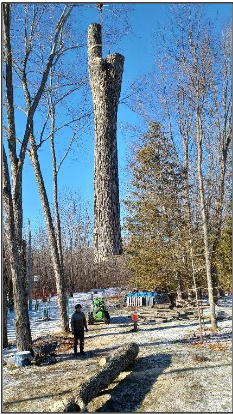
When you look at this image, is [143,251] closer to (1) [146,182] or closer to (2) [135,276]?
(2) [135,276]

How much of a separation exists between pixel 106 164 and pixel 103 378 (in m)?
3.10

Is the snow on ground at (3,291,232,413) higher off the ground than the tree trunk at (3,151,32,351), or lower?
lower

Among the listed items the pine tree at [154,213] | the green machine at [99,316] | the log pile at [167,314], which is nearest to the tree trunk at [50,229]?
the green machine at [99,316]

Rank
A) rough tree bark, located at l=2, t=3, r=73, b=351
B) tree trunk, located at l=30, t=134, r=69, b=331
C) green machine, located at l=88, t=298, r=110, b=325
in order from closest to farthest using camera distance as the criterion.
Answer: rough tree bark, located at l=2, t=3, r=73, b=351
tree trunk, located at l=30, t=134, r=69, b=331
green machine, located at l=88, t=298, r=110, b=325

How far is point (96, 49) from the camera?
16.1 ft

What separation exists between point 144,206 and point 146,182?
95 cm

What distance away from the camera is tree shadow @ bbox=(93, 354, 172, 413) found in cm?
495

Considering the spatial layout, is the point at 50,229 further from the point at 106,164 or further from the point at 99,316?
the point at 106,164

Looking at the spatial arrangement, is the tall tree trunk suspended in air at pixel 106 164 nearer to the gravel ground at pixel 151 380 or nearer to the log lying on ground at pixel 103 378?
the log lying on ground at pixel 103 378

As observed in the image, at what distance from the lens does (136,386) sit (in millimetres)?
5715

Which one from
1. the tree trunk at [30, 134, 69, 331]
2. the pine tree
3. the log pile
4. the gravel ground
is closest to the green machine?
the tree trunk at [30, 134, 69, 331]

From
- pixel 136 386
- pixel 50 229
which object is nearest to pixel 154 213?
pixel 50 229

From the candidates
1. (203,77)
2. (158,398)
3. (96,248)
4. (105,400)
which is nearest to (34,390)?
(105,400)

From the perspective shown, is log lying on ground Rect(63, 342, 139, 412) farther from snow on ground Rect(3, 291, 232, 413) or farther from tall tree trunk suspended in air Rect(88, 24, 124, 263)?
tall tree trunk suspended in air Rect(88, 24, 124, 263)
